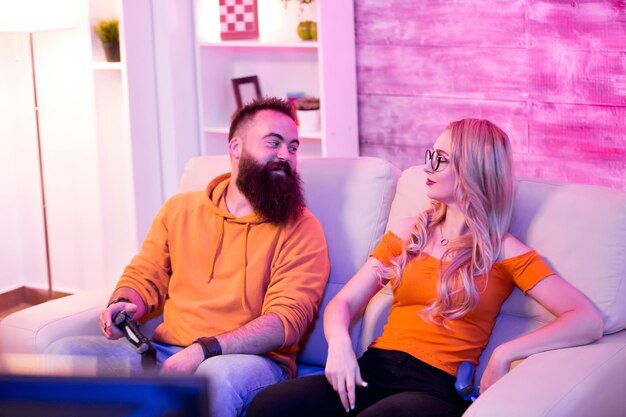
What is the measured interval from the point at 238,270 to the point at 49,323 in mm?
522

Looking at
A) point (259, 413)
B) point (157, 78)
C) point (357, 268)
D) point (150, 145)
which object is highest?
point (157, 78)

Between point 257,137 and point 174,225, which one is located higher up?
point 257,137

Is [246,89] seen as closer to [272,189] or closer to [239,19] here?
[239,19]

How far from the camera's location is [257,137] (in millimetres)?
2615

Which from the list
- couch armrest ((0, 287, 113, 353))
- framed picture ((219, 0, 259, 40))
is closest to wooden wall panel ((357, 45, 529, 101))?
framed picture ((219, 0, 259, 40))

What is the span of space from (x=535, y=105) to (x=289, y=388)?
5.55ft

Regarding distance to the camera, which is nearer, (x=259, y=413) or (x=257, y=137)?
(x=259, y=413)

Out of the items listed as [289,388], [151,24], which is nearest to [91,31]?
[151,24]

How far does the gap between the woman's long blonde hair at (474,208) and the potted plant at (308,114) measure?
1.74 metres

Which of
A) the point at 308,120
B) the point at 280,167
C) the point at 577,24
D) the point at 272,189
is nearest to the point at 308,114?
the point at 308,120

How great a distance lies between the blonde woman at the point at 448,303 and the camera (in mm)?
2076

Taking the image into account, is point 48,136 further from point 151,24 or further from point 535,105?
point 535,105

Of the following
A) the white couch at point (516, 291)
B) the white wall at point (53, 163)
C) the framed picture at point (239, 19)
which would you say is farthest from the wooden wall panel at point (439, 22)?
the white wall at point (53, 163)

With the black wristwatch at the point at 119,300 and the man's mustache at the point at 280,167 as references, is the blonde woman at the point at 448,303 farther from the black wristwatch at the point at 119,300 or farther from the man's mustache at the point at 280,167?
the black wristwatch at the point at 119,300
